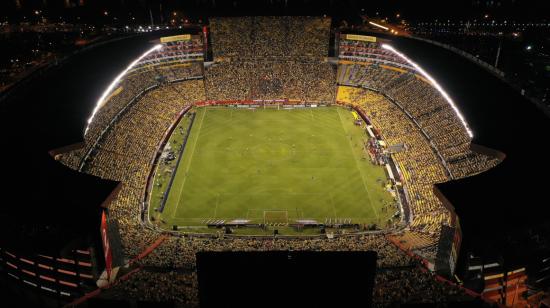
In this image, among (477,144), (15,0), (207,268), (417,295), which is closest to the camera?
(207,268)

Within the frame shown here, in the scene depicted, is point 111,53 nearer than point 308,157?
No

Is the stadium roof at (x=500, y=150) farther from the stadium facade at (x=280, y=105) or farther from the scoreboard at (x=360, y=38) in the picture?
the scoreboard at (x=360, y=38)

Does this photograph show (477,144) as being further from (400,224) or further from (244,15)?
(244,15)

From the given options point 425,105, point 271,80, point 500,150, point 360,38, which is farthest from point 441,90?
point 271,80

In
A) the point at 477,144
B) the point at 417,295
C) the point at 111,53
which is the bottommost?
the point at 417,295

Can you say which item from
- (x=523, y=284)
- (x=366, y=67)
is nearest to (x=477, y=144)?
(x=523, y=284)
